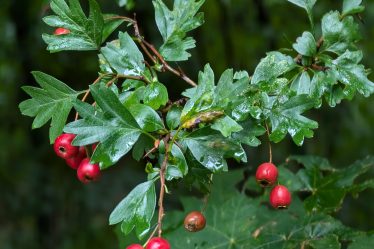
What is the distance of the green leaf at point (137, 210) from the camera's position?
3.55 ft

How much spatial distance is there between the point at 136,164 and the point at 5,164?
3.42 ft

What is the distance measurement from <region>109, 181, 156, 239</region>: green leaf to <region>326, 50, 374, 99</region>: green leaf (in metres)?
0.48

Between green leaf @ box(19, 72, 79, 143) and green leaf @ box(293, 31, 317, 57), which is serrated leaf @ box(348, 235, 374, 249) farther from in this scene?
green leaf @ box(19, 72, 79, 143)

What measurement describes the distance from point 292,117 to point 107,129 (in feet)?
1.26

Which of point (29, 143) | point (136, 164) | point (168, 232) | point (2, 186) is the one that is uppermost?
point (168, 232)

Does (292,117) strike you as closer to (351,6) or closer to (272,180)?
(272,180)

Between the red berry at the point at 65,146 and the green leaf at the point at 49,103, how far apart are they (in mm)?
29

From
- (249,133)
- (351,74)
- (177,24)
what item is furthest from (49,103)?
(351,74)

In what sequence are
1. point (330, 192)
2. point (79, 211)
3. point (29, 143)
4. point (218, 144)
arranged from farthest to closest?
point (79, 211), point (29, 143), point (330, 192), point (218, 144)

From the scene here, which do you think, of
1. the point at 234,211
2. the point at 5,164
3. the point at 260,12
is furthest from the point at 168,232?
the point at 5,164

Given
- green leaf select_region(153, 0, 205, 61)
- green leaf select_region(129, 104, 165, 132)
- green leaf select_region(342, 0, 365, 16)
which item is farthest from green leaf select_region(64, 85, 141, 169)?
green leaf select_region(342, 0, 365, 16)

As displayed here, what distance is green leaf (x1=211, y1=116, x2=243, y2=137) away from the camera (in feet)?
3.38

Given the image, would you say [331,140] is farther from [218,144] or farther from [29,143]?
[218,144]

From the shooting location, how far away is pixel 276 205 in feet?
4.15
